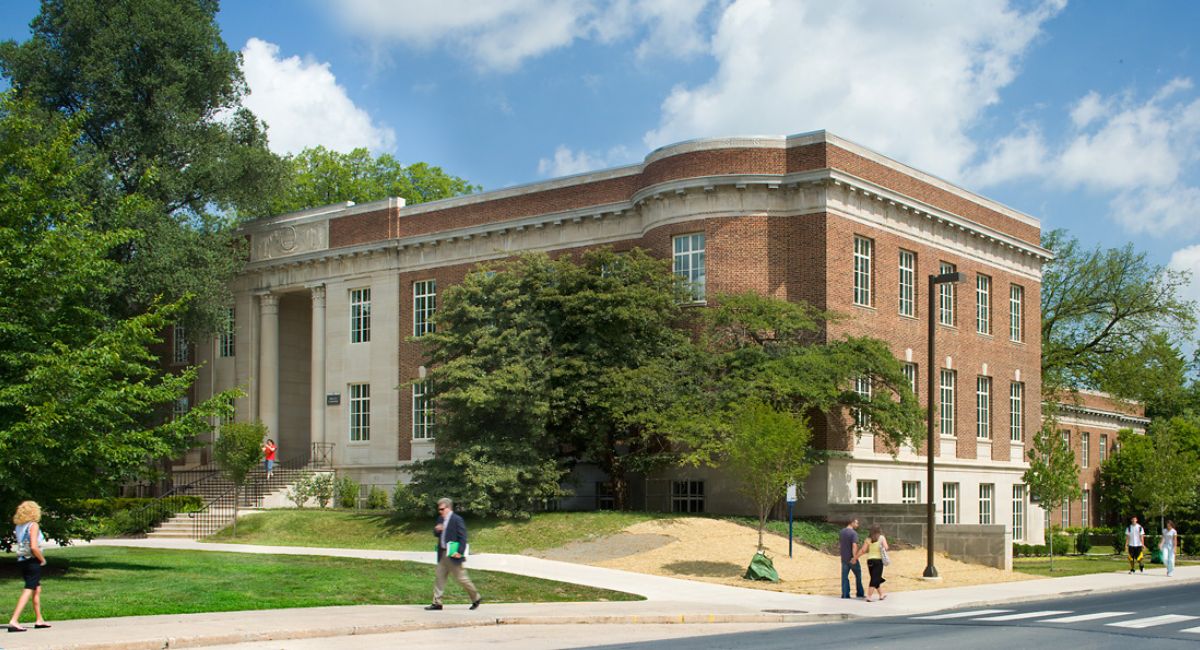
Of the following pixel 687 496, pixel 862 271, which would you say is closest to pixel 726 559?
pixel 687 496

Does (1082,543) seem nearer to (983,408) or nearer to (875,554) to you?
(983,408)

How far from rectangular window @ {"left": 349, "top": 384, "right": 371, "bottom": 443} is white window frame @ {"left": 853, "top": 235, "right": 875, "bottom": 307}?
1942cm

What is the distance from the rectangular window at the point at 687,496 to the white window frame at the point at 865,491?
4814 mm

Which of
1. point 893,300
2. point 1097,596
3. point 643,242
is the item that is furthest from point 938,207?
point 1097,596

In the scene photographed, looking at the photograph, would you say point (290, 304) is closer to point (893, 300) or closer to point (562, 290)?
point (562, 290)

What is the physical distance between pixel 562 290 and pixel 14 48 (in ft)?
83.3

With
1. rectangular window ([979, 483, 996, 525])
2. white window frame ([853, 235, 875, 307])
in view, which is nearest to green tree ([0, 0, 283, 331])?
white window frame ([853, 235, 875, 307])

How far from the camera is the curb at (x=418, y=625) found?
1467 centimetres

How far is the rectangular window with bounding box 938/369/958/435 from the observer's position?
4303cm


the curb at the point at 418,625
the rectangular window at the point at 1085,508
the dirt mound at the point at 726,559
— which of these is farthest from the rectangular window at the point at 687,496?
the rectangular window at the point at 1085,508

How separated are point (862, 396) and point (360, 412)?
20717 millimetres

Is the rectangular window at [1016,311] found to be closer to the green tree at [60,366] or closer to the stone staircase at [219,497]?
the stone staircase at [219,497]

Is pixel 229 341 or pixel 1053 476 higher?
pixel 229 341

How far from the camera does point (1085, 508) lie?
6562 centimetres
